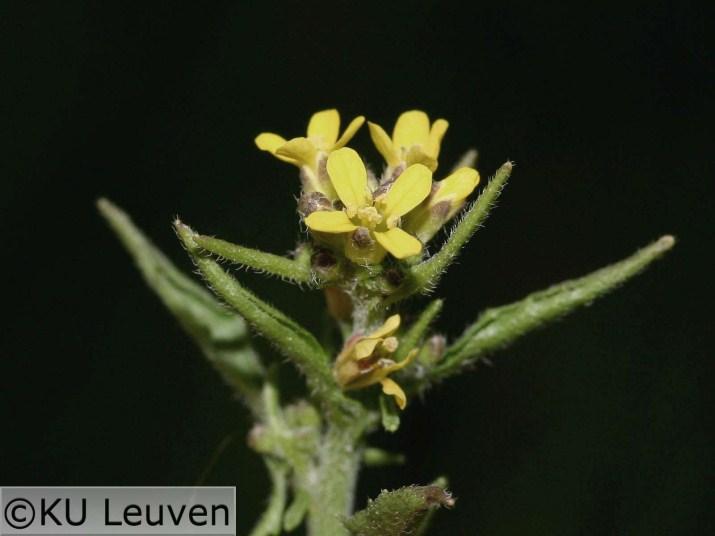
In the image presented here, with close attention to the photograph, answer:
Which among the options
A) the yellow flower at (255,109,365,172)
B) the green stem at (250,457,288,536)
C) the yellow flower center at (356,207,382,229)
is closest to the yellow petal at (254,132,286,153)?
the yellow flower at (255,109,365,172)

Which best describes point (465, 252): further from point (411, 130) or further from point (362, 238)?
point (362, 238)

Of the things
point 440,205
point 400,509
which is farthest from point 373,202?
point 400,509

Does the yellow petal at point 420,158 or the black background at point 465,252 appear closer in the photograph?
the yellow petal at point 420,158

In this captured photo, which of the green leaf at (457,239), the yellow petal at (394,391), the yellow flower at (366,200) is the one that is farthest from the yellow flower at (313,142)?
the yellow petal at (394,391)

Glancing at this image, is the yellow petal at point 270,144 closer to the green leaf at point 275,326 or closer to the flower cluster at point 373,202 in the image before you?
the flower cluster at point 373,202

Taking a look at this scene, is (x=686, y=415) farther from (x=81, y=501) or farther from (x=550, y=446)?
(x=81, y=501)
